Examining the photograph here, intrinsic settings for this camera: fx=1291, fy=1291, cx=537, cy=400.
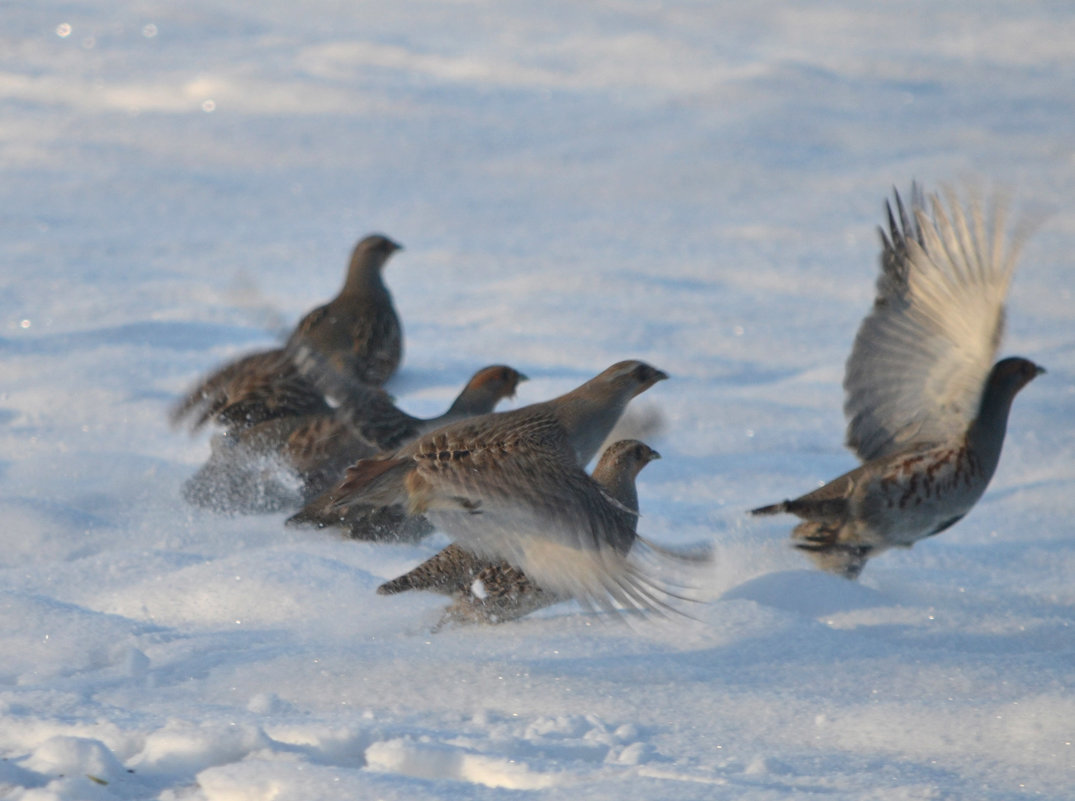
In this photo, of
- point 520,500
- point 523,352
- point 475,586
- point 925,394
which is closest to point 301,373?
point 475,586

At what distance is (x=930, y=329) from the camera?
4.50m

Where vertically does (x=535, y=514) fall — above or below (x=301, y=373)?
below

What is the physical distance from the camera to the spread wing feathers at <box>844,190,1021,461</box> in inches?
171

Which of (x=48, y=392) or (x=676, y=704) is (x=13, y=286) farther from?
(x=676, y=704)

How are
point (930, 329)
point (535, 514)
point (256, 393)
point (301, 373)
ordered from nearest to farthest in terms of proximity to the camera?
point (535, 514), point (930, 329), point (301, 373), point (256, 393)

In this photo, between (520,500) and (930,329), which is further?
(930,329)

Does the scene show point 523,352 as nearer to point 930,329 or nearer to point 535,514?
point 930,329

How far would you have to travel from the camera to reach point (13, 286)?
834cm

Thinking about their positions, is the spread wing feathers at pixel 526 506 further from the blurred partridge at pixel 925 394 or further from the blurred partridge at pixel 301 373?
the blurred partridge at pixel 301 373

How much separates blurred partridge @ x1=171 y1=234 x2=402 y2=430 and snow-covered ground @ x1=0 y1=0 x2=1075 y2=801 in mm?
284

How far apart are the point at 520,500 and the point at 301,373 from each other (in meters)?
2.07

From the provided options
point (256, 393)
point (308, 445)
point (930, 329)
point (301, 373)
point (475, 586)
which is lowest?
point (475, 586)

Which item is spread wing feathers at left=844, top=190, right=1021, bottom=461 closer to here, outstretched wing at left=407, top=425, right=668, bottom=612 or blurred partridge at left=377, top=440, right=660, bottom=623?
blurred partridge at left=377, top=440, right=660, bottom=623

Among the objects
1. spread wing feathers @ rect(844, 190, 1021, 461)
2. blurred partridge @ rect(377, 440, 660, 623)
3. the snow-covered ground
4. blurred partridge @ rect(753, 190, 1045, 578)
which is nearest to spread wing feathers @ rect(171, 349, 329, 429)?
the snow-covered ground
